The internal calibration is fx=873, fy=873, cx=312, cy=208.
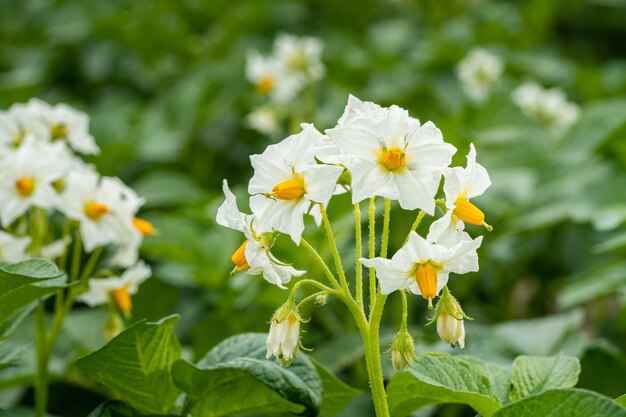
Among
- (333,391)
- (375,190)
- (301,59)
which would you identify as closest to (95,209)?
(333,391)

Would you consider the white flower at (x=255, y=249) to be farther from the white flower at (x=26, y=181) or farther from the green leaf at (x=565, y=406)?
Answer: the white flower at (x=26, y=181)

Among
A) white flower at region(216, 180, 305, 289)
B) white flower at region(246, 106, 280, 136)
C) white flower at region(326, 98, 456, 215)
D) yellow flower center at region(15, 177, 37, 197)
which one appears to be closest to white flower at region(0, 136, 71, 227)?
yellow flower center at region(15, 177, 37, 197)

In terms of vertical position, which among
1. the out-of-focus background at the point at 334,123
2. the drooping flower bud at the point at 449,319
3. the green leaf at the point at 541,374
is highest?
the drooping flower bud at the point at 449,319

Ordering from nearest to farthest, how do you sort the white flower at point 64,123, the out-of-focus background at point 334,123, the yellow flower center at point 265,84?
the white flower at point 64,123 → the out-of-focus background at point 334,123 → the yellow flower center at point 265,84

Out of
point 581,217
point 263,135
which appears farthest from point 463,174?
point 263,135

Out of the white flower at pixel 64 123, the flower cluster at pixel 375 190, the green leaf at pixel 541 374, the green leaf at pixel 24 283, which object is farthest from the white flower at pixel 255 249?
the white flower at pixel 64 123

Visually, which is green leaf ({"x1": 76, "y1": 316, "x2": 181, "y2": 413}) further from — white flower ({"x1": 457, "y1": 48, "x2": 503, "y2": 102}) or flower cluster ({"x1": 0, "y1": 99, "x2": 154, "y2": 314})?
white flower ({"x1": 457, "y1": 48, "x2": 503, "y2": 102})

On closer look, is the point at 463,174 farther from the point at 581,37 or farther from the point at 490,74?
the point at 581,37
